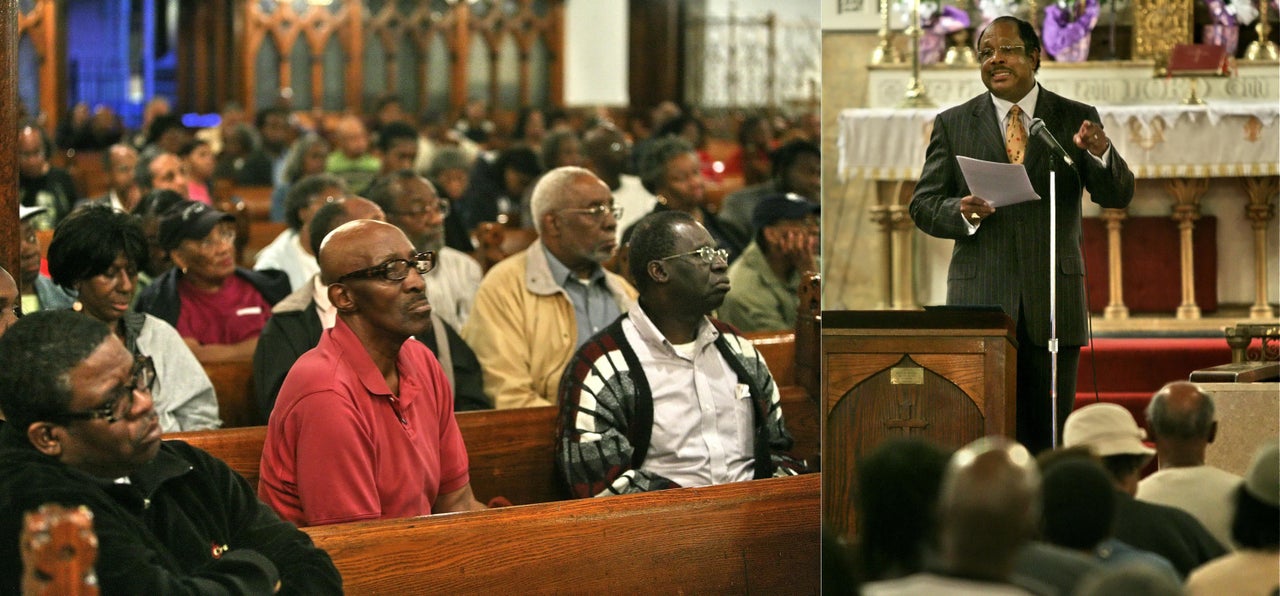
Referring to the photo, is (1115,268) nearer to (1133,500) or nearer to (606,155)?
(1133,500)

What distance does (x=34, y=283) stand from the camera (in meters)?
5.00

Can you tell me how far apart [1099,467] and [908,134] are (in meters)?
2.57

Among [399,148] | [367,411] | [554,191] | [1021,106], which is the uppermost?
[399,148]

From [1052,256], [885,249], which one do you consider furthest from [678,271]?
[1052,256]

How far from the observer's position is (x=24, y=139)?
8.11 m

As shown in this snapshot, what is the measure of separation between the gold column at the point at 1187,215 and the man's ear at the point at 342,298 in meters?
2.49

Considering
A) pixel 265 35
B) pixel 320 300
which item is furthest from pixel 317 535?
pixel 265 35

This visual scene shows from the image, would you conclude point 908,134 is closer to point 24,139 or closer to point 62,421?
point 62,421

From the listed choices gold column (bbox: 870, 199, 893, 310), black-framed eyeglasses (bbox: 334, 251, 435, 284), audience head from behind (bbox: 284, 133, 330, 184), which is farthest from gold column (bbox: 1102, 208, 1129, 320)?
audience head from behind (bbox: 284, 133, 330, 184)

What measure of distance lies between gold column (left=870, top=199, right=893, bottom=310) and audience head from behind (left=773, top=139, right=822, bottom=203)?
2.96 metres

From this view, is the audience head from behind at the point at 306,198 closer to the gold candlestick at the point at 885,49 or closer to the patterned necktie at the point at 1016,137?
the gold candlestick at the point at 885,49

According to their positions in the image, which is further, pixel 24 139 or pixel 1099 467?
pixel 24 139

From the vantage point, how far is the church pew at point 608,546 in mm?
3076

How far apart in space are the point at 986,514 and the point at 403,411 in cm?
191
